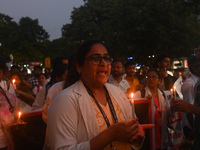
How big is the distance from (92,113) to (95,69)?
0.42 m

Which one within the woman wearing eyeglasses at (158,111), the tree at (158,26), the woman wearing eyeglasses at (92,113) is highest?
the tree at (158,26)

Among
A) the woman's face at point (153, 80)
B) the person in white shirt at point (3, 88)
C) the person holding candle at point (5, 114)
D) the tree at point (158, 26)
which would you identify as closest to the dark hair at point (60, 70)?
the person in white shirt at point (3, 88)

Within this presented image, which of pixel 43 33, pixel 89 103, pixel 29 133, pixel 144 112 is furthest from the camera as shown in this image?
pixel 43 33

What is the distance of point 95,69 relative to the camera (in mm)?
2020

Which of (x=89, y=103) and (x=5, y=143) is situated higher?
(x=89, y=103)

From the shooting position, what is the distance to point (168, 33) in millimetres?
20500

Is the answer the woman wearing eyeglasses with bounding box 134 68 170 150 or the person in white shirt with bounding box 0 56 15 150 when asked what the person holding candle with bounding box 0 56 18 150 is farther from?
the woman wearing eyeglasses with bounding box 134 68 170 150

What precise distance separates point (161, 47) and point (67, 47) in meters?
18.3

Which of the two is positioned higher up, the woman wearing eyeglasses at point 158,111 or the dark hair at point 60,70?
the dark hair at point 60,70

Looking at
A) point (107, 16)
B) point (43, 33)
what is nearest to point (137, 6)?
point (107, 16)

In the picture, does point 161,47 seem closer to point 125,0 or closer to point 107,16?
point 125,0

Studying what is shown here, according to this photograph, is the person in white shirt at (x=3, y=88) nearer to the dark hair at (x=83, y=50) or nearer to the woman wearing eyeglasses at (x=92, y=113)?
the woman wearing eyeglasses at (x=92, y=113)

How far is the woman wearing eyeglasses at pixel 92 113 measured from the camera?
1.73m

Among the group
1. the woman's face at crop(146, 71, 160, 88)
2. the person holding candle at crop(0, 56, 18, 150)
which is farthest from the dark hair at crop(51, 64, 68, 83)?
the woman's face at crop(146, 71, 160, 88)
